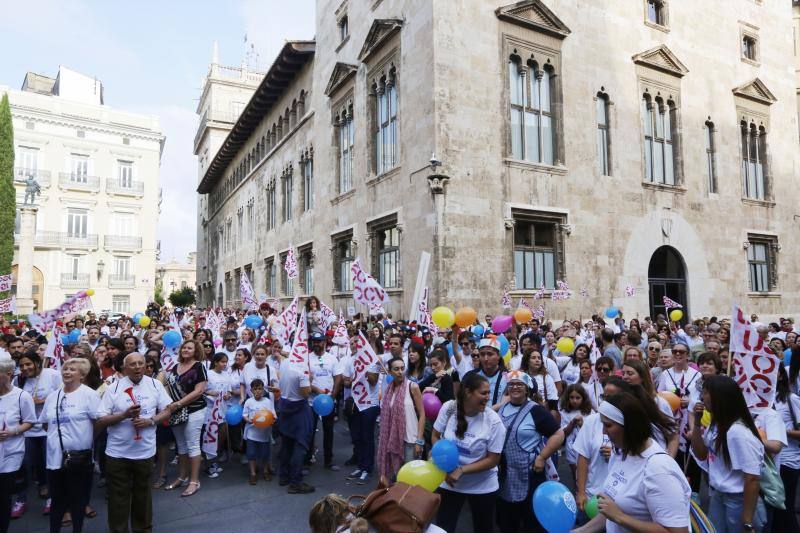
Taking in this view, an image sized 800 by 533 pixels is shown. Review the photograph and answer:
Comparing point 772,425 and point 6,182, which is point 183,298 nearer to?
point 6,182

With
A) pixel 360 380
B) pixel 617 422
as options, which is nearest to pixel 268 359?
pixel 360 380

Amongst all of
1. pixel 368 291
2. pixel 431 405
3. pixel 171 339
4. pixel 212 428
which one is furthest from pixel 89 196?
pixel 431 405

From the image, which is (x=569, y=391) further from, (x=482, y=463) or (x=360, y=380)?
(x=360, y=380)

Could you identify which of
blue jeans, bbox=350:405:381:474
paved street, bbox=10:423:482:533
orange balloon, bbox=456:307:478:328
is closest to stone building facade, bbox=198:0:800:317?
orange balloon, bbox=456:307:478:328

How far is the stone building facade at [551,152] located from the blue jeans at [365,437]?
273 inches

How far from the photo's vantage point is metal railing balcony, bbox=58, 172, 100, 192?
44250 millimetres

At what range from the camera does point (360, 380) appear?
784cm

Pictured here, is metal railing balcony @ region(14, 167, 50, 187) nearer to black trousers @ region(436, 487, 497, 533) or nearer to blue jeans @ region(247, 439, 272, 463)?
blue jeans @ region(247, 439, 272, 463)

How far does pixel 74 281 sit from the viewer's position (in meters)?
43.9

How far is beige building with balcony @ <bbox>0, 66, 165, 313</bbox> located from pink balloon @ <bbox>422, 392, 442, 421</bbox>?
44422mm

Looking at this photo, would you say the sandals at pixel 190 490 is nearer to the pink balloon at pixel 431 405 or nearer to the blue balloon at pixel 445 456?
the pink balloon at pixel 431 405

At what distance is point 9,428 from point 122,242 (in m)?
46.0

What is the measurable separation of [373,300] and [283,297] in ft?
55.4

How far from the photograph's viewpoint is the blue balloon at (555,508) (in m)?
3.91
